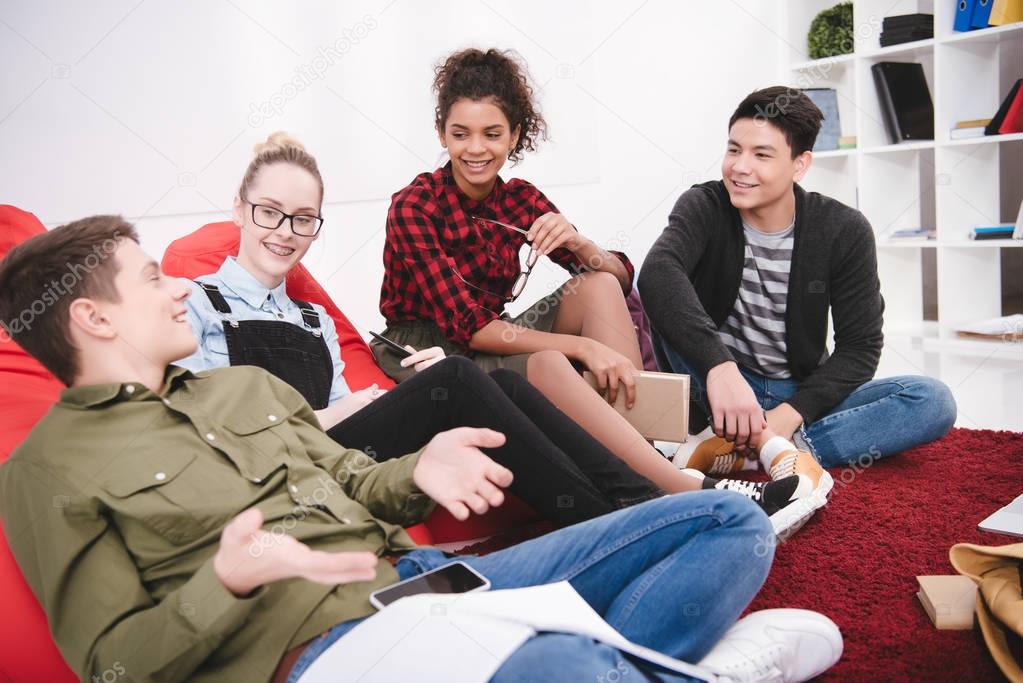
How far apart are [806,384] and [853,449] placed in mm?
202

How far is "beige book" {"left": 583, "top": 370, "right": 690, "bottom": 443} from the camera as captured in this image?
2102 millimetres

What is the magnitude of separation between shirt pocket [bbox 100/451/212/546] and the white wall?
2060 millimetres

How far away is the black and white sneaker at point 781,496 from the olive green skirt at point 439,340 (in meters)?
0.51

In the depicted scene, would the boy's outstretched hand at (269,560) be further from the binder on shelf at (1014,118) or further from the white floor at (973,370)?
the binder on shelf at (1014,118)

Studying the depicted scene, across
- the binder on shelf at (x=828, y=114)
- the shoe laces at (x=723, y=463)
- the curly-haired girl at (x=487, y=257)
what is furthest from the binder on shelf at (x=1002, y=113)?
the shoe laces at (x=723, y=463)

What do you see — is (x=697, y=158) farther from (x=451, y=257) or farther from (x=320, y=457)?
(x=320, y=457)

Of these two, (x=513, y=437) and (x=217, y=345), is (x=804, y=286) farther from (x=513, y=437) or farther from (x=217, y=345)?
(x=217, y=345)

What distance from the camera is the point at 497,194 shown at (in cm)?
246

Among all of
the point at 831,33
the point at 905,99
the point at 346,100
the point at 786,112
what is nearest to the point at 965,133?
the point at 905,99

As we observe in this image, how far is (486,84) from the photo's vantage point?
2.32m

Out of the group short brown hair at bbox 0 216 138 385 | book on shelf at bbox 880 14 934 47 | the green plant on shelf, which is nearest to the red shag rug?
short brown hair at bbox 0 216 138 385

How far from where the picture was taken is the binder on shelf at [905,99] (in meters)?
4.05

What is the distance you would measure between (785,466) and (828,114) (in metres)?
2.71

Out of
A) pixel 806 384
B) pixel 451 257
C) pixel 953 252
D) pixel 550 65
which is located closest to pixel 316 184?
pixel 451 257
